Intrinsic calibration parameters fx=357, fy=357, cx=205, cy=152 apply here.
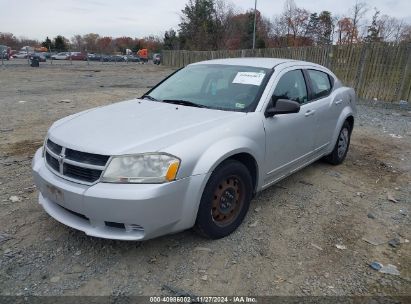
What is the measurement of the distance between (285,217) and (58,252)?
7.42 ft

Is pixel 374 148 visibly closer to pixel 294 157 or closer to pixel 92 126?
pixel 294 157

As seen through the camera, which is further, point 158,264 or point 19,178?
point 19,178

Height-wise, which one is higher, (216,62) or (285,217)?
(216,62)

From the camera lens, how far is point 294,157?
417cm

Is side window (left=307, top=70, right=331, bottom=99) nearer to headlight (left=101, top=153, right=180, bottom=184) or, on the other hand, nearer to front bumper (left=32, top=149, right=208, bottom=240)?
front bumper (left=32, top=149, right=208, bottom=240)

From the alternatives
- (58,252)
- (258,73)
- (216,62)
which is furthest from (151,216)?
(216,62)

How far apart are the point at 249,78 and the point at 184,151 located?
4.89ft

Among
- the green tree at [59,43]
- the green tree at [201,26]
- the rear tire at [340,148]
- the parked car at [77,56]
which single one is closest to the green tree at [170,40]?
the green tree at [201,26]

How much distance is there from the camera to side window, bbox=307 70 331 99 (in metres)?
4.66

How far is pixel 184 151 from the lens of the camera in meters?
2.80

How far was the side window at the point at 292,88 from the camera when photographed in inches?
154

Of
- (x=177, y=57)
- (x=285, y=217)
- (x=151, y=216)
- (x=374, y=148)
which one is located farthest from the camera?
(x=177, y=57)

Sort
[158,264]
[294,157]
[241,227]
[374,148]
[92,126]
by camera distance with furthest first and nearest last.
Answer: [374,148]
[294,157]
[241,227]
[92,126]
[158,264]

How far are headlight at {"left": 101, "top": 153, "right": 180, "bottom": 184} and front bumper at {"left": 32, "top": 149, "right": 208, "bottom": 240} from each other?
47 millimetres
